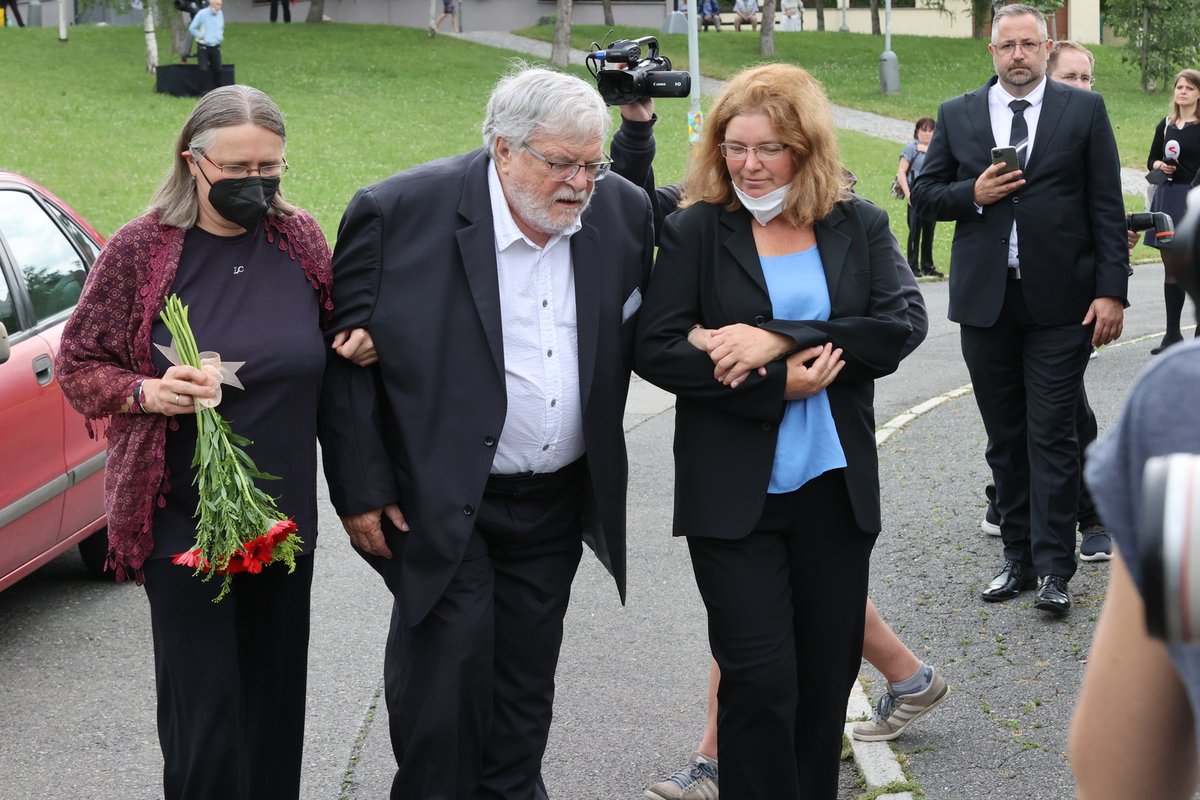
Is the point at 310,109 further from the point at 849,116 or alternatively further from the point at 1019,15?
the point at 1019,15

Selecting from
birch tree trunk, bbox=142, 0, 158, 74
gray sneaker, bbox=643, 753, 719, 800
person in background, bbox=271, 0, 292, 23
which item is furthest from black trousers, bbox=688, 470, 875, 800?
person in background, bbox=271, 0, 292, 23

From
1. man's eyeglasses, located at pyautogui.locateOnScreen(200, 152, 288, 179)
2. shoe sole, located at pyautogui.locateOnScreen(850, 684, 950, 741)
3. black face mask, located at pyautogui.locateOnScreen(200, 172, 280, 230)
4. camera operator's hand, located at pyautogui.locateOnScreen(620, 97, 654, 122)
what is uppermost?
camera operator's hand, located at pyautogui.locateOnScreen(620, 97, 654, 122)

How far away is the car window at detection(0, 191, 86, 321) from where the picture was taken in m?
6.70

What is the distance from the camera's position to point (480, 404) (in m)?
3.91

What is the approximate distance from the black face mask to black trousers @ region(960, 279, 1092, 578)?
348 cm

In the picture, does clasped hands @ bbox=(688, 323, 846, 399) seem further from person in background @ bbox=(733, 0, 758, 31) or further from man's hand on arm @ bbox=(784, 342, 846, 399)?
person in background @ bbox=(733, 0, 758, 31)

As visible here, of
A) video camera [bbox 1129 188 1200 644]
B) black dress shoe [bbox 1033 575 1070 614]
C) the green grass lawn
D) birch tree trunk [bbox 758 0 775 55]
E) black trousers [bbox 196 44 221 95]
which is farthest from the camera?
birch tree trunk [bbox 758 0 775 55]

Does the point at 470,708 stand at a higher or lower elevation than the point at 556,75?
lower

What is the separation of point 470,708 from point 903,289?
5.35 feet

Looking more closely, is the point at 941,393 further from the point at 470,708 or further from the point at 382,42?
the point at 382,42

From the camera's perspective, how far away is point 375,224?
3924mm

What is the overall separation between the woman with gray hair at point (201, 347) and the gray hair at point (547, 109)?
0.58 meters

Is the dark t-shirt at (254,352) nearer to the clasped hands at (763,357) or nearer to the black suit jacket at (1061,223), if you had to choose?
the clasped hands at (763,357)

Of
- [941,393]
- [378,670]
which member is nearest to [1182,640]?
[378,670]
